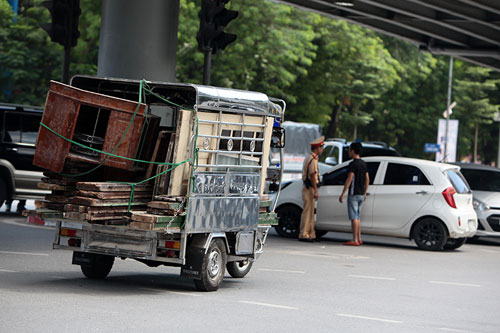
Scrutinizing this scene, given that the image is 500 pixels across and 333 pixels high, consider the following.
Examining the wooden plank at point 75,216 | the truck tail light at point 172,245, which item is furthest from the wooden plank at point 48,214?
the truck tail light at point 172,245

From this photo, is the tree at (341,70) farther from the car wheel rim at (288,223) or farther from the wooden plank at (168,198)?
the wooden plank at (168,198)

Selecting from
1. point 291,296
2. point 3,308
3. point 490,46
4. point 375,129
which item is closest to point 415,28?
point 490,46

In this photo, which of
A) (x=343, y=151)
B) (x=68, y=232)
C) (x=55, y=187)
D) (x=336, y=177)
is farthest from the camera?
(x=343, y=151)

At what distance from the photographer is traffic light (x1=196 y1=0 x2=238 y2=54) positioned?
14.6 meters

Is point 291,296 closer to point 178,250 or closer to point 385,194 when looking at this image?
point 178,250

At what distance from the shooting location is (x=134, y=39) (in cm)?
1794

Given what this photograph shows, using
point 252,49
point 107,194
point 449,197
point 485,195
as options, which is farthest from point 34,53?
point 107,194

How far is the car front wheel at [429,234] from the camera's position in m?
17.6

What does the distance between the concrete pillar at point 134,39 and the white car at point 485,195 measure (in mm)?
7188

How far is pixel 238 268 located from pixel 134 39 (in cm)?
720

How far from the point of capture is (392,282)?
41.6ft

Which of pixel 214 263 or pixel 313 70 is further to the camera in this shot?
pixel 313 70

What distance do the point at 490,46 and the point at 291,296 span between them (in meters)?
Result: 20.2

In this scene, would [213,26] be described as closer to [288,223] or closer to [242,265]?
[242,265]
